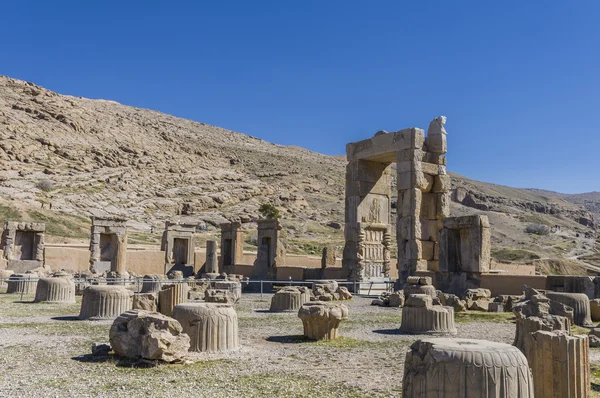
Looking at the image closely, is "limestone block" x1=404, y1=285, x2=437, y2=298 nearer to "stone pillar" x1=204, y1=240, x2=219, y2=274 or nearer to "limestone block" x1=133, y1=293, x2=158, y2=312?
"limestone block" x1=133, y1=293, x2=158, y2=312

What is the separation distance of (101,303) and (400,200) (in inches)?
510

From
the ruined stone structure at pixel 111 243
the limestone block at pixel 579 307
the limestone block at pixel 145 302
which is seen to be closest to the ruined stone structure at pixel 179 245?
the ruined stone structure at pixel 111 243

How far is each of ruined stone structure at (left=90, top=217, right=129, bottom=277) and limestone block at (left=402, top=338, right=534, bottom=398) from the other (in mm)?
26222

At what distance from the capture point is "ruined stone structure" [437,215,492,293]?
1884cm

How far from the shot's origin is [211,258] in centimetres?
3191

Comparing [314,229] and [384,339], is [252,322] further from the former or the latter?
[314,229]

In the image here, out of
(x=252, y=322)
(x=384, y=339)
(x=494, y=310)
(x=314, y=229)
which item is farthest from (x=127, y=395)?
(x=314, y=229)

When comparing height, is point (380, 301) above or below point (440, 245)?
below

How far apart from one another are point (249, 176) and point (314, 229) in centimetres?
2990

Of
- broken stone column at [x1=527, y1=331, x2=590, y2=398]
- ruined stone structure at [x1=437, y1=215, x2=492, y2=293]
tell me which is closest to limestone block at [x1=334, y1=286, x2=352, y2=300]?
ruined stone structure at [x1=437, y1=215, x2=492, y2=293]

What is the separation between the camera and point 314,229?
212ft

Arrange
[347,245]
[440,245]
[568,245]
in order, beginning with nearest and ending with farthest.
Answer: [440,245], [347,245], [568,245]

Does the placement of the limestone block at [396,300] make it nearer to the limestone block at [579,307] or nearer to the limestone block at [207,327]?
the limestone block at [579,307]

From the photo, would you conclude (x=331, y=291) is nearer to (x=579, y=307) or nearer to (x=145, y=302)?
(x=579, y=307)
